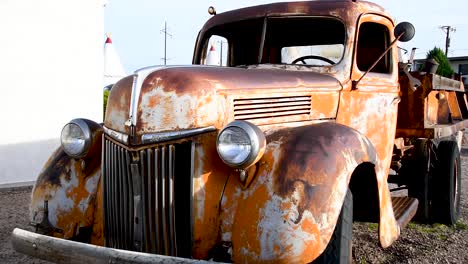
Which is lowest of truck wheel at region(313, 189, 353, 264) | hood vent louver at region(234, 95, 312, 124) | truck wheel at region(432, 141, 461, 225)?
truck wheel at region(432, 141, 461, 225)

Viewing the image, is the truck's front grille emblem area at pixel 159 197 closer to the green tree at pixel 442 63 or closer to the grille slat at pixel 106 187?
the grille slat at pixel 106 187

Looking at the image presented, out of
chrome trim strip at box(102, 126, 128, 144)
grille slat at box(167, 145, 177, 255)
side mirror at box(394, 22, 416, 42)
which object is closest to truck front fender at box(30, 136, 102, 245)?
chrome trim strip at box(102, 126, 128, 144)

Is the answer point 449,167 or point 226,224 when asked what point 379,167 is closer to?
point 226,224

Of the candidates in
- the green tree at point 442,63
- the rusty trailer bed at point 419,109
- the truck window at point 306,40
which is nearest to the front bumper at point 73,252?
the truck window at point 306,40

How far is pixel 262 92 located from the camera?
2941 millimetres

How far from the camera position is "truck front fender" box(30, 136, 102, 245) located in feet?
10.3

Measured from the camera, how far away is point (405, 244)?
4449 mm

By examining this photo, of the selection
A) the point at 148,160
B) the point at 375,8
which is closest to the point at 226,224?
the point at 148,160

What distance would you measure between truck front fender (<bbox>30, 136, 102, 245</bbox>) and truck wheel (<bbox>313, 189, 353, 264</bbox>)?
4.78 feet

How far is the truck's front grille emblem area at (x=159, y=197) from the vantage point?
2539 millimetres

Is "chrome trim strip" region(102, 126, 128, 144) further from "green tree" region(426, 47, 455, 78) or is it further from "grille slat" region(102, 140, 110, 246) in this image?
"green tree" region(426, 47, 455, 78)

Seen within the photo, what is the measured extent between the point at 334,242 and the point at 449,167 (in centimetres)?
298

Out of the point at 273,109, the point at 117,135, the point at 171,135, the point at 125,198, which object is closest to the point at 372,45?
the point at 273,109

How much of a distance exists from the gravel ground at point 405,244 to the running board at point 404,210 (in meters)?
0.46
